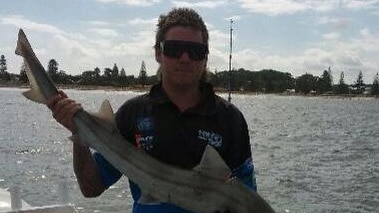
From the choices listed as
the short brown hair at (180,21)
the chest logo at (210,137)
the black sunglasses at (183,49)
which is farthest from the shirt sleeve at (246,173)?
the short brown hair at (180,21)

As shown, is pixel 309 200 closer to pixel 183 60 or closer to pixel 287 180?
pixel 287 180

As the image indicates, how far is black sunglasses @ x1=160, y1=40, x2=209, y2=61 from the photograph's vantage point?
176 inches

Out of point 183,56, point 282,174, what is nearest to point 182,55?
point 183,56

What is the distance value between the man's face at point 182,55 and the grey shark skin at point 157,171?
1.97 ft

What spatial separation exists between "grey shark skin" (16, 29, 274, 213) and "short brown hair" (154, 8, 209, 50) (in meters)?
0.79

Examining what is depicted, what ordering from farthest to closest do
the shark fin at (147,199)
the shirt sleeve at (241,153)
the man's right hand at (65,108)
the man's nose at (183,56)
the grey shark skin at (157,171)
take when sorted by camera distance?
1. the shirt sleeve at (241,153)
2. the man's nose at (183,56)
3. the man's right hand at (65,108)
4. the shark fin at (147,199)
5. the grey shark skin at (157,171)

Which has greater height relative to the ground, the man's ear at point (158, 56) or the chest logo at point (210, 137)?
the man's ear at point (158, 56)

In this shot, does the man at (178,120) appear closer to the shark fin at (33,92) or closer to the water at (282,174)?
the shark fin at (33,92)

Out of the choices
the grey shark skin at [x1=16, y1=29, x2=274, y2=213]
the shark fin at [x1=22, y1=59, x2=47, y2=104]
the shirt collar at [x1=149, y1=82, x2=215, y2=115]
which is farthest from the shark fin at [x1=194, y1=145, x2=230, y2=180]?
the shark fin at [x1=22, y1=59, x2=47, y2=104]

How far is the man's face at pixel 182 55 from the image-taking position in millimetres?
4469

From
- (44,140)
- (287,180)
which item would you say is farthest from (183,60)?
(44,140)

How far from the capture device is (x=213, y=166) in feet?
12.9

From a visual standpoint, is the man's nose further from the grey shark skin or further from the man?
the grey shark skin

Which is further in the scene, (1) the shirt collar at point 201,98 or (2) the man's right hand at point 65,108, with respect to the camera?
(1) the shirt collar at point 201,98
